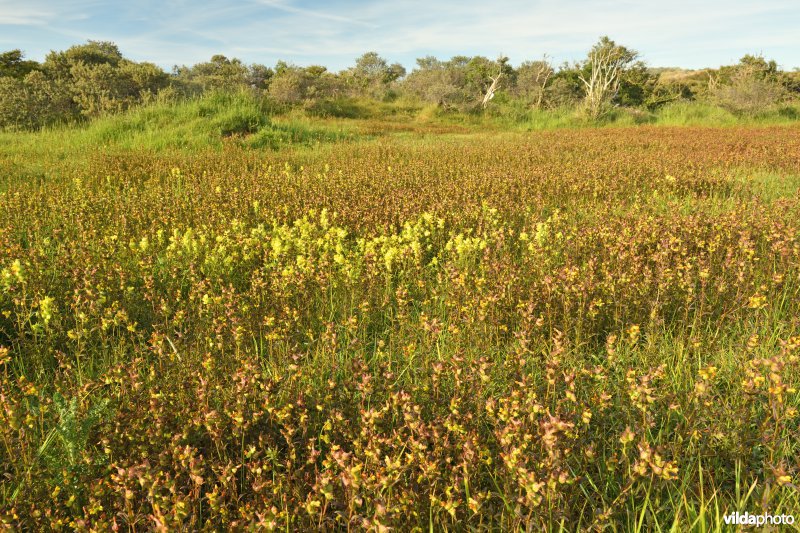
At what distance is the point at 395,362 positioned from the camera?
8.98ft

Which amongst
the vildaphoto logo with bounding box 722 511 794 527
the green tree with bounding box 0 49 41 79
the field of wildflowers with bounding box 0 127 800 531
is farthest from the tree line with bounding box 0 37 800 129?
the vildaphoto logo with bounding box 722 511 794 527

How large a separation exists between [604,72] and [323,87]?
551 inches

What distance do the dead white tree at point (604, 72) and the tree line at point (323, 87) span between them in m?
0.05

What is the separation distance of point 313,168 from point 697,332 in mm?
6740

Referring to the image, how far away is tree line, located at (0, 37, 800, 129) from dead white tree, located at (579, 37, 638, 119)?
5cm

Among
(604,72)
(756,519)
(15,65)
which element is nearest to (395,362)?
(756,519)

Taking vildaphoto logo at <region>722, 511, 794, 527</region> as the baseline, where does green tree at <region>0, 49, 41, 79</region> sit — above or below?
above

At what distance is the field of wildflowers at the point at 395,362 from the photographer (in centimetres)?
165

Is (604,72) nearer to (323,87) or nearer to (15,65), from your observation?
(323,87)

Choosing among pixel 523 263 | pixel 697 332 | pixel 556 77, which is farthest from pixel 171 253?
pixel 556 77

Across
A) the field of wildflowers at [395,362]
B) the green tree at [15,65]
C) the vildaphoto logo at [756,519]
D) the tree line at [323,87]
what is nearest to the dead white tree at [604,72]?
the tree line at [323,87]

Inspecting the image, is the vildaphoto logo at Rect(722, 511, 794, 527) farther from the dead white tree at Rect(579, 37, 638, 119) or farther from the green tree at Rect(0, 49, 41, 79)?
the green tree at Rect(0, 49, 41, 79)

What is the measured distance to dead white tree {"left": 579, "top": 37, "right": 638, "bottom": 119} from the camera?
20.1 m

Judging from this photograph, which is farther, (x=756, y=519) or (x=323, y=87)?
(x=323, y=87)
